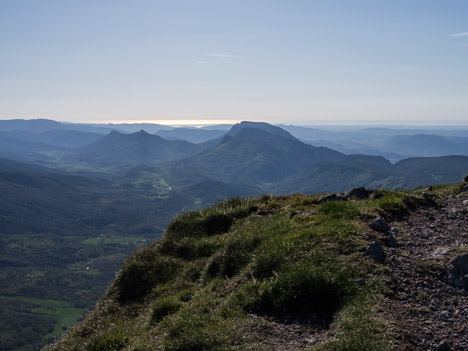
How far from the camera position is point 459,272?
387 inches

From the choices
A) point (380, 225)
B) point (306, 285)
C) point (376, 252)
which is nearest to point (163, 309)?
point (306, 285)

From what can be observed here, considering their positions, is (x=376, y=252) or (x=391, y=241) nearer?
(x=376, y=252)

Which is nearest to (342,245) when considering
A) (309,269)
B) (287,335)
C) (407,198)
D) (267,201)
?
(309,269)

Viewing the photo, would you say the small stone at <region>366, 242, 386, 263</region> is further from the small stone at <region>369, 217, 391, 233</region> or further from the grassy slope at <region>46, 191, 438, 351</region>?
the small stone at <region>369, 217, 391, 233</region>

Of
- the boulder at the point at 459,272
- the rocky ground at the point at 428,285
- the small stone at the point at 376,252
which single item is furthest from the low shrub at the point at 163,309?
the boulder at the point at 459,272

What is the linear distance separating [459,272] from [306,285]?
14.2ft

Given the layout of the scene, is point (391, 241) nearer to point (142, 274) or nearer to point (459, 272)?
point (459, 272)

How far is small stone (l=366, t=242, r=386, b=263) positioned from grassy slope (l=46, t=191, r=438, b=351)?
26cm

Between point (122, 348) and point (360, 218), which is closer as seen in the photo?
point (122, 348)

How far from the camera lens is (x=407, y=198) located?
16.2 metres

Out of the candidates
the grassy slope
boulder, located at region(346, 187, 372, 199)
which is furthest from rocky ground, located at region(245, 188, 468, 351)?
boulder, located at region(346, 187, 372, 199)

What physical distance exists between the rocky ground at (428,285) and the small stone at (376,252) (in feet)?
0.61

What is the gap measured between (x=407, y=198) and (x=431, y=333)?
9.53 metres

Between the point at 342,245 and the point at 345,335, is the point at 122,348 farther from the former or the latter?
the point at 342,245
